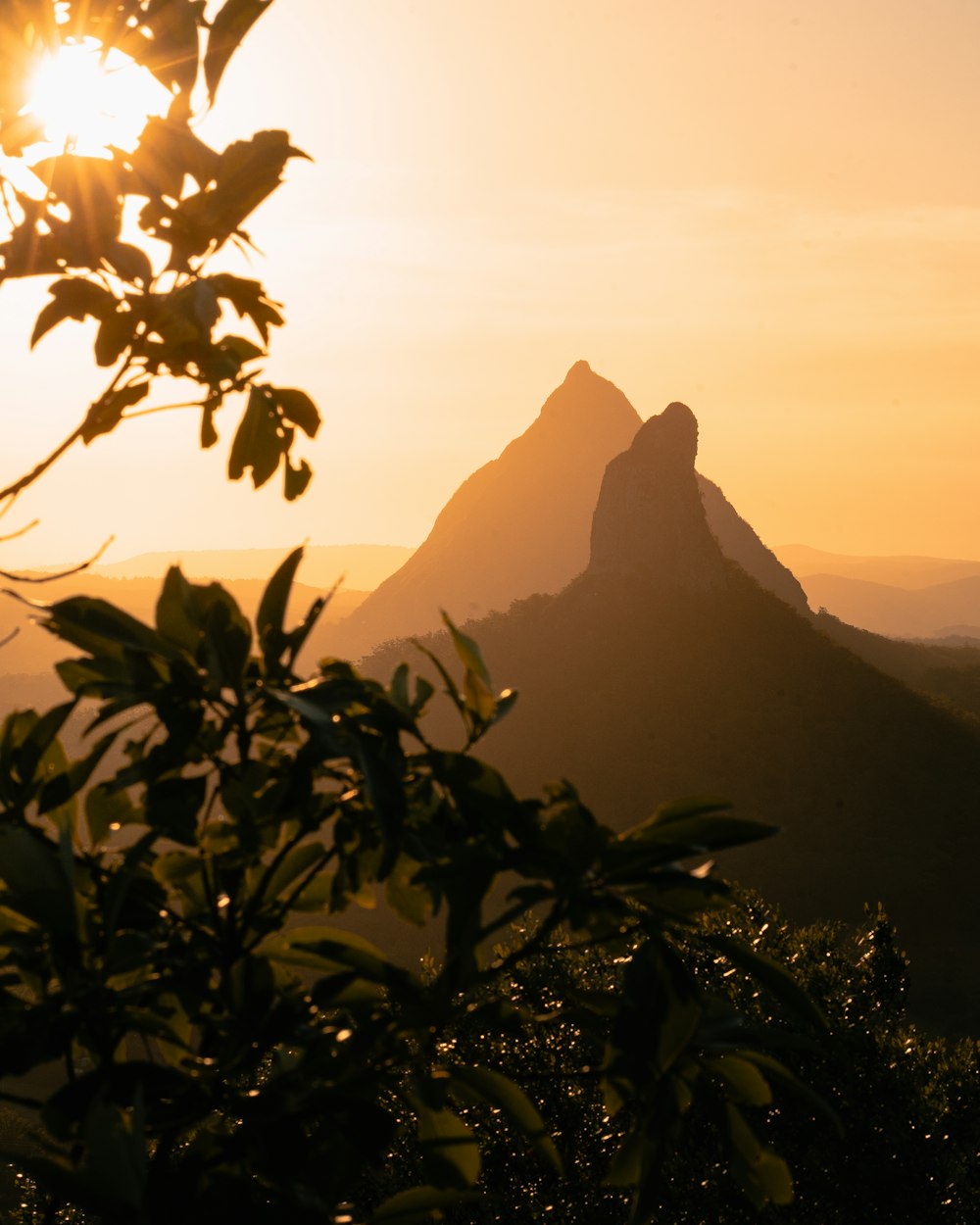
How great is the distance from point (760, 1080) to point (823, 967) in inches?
590

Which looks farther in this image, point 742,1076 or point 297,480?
point 297,480

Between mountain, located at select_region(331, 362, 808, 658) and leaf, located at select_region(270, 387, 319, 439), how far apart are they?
15045 cm

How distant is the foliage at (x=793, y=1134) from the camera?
36.8 ft

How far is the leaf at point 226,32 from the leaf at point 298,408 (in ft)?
2.61

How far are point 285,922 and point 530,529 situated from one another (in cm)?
17462

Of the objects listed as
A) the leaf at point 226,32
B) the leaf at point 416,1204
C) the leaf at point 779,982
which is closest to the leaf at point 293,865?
the leaf at point 416,1204

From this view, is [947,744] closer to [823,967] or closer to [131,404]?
[823,967]

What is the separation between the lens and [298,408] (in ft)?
11.1

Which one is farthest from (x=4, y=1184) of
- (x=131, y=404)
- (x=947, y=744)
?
(x=947, y=744)

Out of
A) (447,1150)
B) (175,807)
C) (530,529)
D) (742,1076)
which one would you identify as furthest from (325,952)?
(530,529)

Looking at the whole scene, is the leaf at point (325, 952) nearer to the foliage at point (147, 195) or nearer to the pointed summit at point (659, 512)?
the foliage at point (147, 195)

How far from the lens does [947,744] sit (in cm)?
7444

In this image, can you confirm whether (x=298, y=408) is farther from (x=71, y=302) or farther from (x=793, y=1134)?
(x=793, y=1134)

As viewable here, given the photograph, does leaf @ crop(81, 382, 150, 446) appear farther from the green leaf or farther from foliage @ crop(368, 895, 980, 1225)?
foliage @ crop(368, 895, 980, 1225)
